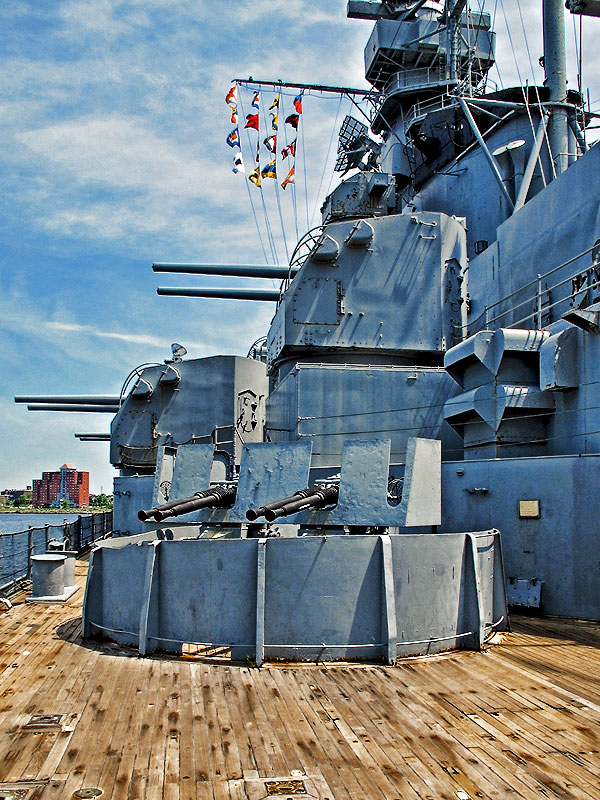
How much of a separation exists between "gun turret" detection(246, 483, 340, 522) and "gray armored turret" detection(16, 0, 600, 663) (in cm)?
3

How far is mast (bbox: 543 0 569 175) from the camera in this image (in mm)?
11391

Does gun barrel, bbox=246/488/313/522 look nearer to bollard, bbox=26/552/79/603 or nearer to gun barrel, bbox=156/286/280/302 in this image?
bollard, bbox=26/552/79/603

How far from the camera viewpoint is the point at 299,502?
529 cm

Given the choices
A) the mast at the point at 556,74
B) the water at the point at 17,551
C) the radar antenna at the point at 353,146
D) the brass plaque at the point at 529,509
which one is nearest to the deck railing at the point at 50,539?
the water at the point at 17,551

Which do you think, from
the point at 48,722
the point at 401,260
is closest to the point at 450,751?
the point at 48,722

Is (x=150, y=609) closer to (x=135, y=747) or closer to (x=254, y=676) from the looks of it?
(x=254, y=676)

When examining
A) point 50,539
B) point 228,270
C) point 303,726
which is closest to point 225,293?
point 228,270

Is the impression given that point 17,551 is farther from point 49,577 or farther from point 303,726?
point 303,726

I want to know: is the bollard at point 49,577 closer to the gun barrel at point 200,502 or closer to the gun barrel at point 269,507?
the gun barrel at point 200,502

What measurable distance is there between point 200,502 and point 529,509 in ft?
9.64

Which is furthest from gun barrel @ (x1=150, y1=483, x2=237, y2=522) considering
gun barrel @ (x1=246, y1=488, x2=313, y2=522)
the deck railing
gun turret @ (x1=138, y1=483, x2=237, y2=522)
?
the deck railing

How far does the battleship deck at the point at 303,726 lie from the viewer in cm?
277

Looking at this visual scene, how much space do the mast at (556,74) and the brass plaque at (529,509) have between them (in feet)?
24.4

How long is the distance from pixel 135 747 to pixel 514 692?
6.65ft
